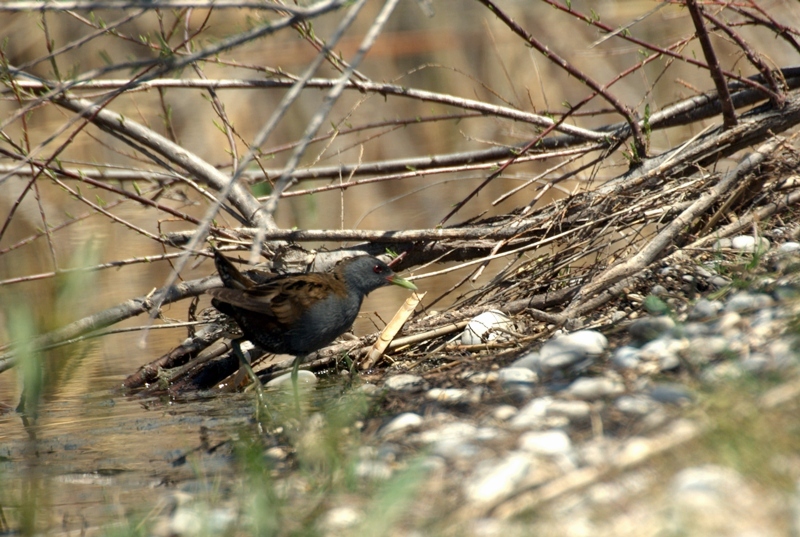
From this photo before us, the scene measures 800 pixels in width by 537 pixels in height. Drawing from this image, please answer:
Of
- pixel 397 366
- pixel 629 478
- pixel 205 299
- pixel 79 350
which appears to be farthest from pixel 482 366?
pixel 205 299

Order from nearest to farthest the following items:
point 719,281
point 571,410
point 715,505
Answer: point 715,505 < point 571,410 < point 719,281

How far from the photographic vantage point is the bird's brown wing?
4.79 m

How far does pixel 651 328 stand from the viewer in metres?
3.71

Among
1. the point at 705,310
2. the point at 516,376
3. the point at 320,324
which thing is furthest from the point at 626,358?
the point at 320,324

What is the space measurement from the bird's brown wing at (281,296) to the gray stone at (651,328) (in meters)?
1.87

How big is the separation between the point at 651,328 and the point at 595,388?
0.73 m

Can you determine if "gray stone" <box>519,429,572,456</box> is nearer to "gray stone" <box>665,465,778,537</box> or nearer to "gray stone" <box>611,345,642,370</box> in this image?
"gray stone" <box>665,465,778,537</box>

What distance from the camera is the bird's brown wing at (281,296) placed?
479cm

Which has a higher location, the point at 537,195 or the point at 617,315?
the point at 537,195

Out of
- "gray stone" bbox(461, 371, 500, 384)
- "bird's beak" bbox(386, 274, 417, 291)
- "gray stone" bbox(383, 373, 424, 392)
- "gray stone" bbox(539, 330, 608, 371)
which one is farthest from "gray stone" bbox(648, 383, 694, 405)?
"bird's beak" bbox(386, 274, 417, 291)

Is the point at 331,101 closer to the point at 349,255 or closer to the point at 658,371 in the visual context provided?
the point at 658,371

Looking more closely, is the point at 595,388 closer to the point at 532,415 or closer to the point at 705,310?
the point at 532,415

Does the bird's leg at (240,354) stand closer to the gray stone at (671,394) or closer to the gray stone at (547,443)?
the gray stone at (547,443)

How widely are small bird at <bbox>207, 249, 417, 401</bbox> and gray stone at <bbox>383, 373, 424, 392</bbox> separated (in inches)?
25.3
